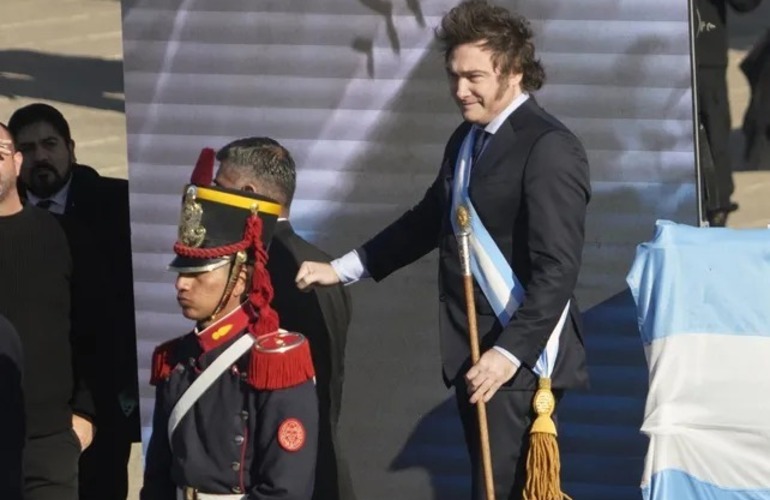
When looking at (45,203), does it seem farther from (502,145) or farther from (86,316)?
(502,145)

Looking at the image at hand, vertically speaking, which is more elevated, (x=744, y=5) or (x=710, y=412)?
(x=744, y=5)

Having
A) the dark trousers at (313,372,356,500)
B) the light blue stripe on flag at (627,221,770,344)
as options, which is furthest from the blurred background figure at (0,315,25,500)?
the light blue stripe on flag at (627,221,770,344)

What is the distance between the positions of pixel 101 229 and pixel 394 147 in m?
1.08

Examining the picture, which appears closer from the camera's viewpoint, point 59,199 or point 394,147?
point 394,147

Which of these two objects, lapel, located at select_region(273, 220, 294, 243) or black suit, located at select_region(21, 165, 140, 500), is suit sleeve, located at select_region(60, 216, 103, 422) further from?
lapel, located at select_region(273, 220, 294, 243)

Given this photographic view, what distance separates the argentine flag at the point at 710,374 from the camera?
14.3 feet

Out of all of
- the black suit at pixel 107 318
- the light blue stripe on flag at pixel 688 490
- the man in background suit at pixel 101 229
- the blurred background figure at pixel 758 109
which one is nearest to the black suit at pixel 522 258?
the light blue stripe on flag at pixel 688 490

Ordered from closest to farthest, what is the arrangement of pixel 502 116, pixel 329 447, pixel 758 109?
pixel 502 116 → pixel 329 447 → pixel 758 109

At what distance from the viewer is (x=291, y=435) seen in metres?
3.79

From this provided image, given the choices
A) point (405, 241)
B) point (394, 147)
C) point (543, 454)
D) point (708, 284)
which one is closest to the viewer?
point (543, 454)

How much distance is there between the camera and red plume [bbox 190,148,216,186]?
5070 millimetres

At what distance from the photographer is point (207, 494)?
3.90m

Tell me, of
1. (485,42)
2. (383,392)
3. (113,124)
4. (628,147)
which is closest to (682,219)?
(628,147)

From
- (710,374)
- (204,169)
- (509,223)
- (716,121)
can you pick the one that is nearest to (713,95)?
(716,121)
